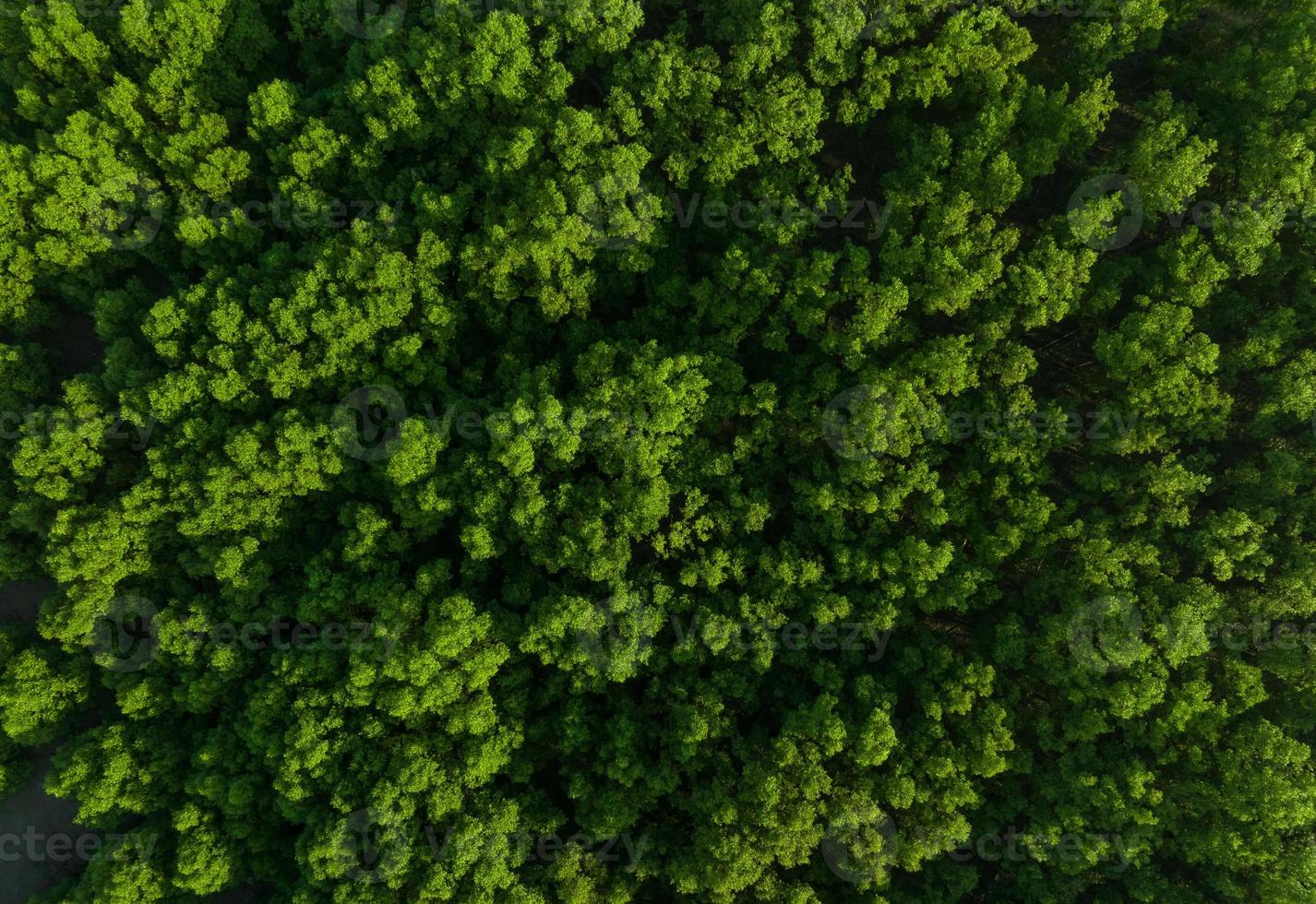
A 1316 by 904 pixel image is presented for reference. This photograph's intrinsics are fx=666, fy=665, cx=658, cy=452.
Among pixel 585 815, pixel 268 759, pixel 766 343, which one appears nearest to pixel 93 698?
pixel 268 759

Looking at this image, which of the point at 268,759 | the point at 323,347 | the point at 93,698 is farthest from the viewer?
the point at 93,698

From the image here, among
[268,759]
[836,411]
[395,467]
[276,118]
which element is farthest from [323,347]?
[836,411]

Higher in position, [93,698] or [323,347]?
[323,347]

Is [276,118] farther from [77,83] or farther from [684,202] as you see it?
[684,202]

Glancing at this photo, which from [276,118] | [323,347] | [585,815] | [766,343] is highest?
[276,118]

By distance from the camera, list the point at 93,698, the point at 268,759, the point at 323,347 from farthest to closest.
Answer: the point at 93,698, the point at 323,347, the point at 268,759

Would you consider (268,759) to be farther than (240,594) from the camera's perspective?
No
